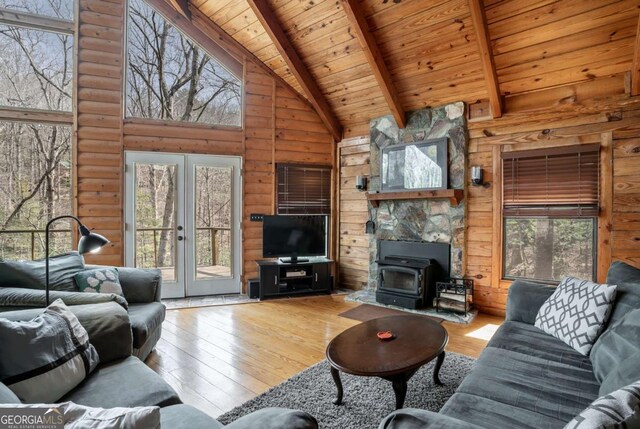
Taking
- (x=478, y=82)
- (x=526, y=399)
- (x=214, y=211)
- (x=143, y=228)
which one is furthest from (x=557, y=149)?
(x=143, y=228)

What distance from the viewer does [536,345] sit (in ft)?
7.39

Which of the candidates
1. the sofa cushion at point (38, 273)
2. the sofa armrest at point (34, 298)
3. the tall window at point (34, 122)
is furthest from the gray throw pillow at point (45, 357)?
the tall window at point (34, 122)

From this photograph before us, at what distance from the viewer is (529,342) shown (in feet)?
7.55

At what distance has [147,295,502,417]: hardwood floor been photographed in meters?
2.65

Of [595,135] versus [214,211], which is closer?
[595,135]

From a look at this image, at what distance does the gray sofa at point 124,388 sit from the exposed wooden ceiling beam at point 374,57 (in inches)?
144

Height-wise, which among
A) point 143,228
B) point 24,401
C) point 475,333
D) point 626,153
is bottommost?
point 475,333

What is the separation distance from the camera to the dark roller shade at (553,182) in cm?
379

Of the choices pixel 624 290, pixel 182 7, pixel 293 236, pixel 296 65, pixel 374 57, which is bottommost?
pixel 624 290

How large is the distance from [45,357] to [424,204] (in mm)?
4417

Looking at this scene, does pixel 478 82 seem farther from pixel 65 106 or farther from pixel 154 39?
pixel 65 106

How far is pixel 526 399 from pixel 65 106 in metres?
5.79

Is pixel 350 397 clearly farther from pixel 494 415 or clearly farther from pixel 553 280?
pixel 553 280

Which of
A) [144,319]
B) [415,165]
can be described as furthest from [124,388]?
[415,165]
